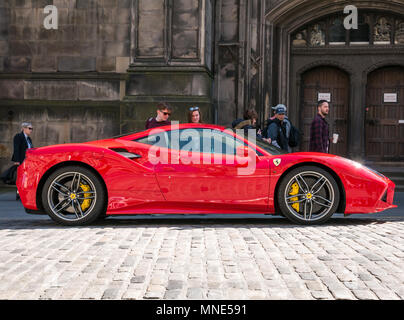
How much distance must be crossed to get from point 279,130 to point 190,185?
2935 mm

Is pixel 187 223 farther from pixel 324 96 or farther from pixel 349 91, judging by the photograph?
pixel 349 91

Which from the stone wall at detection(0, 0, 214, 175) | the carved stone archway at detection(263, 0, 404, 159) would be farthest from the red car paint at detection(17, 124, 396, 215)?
the carved stone archway at detection(263, 0, 404, 159)

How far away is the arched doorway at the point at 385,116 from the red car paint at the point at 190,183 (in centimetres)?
871

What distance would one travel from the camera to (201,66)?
1228 centimetres

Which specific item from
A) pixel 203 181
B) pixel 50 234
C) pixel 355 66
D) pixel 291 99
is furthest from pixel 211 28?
pixel 50 234

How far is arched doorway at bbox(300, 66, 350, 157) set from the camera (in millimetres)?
15039

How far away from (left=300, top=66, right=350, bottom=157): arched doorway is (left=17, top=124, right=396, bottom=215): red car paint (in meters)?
8.82

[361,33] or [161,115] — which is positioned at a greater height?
[361,33]

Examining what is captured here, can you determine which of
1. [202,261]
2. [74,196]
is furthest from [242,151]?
[202,261]

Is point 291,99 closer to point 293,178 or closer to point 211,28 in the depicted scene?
point 211,28

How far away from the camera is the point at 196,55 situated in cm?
1230

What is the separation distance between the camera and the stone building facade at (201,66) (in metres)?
12.3

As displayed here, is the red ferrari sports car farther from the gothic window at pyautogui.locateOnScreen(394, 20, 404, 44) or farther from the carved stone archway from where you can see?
the gothic window at pyautogui.locateOnScreen(394, 20, 404, 44)

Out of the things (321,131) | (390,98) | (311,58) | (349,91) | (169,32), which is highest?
(169,32)
